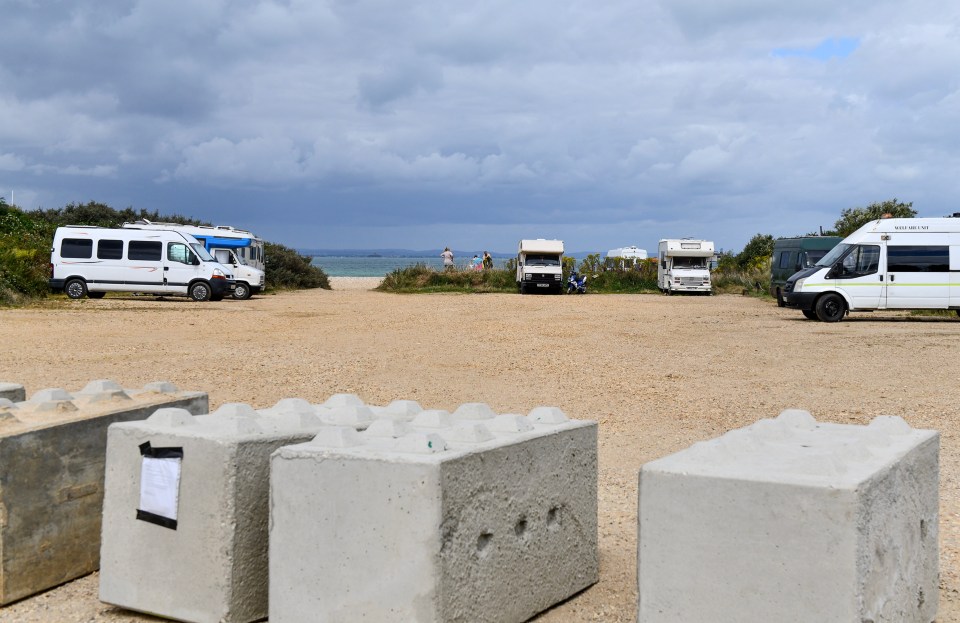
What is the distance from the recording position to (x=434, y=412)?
413 cm

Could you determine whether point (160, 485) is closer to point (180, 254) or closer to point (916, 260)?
point (916, 260)

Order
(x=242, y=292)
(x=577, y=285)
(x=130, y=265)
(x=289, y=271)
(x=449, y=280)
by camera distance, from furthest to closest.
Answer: (x=289, y=271)
(x=449, y=280)
(x=577, y=285)
(x=242, y=292)
(x=130, y=265)

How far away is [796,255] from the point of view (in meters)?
29.7

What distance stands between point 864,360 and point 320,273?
36.1 metres

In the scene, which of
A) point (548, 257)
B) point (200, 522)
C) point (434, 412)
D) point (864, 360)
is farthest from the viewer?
point (548, 257)

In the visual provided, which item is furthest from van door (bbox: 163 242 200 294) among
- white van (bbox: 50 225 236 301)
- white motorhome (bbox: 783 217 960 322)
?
white motorhome (bbox: 783 217 960 322)

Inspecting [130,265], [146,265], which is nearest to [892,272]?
[146,265]

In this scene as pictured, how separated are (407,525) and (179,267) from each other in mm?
27477

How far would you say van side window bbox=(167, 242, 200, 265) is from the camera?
96.0 feet

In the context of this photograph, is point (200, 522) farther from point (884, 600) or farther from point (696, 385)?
point (696, 385)

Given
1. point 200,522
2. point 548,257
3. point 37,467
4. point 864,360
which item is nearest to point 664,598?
point 200,522

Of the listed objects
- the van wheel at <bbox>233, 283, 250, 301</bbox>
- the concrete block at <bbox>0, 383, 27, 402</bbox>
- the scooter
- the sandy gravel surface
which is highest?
the scooter

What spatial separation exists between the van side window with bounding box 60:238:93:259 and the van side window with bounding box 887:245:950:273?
2196 centimetres

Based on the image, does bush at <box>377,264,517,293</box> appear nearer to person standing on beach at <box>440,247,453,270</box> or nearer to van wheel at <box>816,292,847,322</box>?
person standing on beach at <box>440,247,453,270</box>
